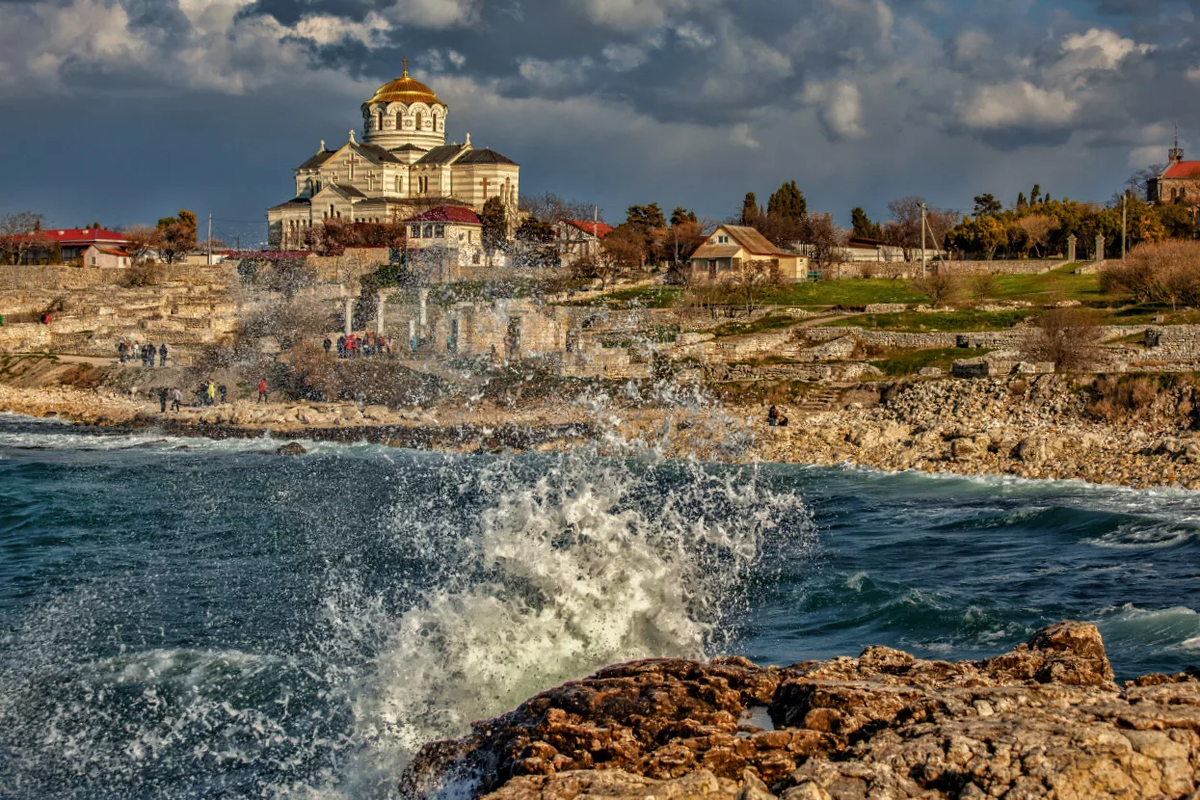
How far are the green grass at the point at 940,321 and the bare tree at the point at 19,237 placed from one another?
53.2 metres

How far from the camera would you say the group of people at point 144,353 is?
46312mm

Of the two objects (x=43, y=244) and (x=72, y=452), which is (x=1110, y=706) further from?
(x=43, y=244)

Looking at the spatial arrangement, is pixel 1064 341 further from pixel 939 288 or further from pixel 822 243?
pixel 822 243

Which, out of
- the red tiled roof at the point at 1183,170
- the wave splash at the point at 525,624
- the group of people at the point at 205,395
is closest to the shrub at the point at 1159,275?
the group of people at the point at 205,395

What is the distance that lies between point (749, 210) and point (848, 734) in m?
73.8

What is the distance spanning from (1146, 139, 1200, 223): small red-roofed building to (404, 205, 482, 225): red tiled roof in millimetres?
41768

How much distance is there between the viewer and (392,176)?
77188mm

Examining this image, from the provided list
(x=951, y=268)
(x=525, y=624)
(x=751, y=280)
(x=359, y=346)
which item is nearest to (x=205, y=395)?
(x=359, y=346)

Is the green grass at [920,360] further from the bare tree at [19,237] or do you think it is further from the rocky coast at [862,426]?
the bare tree at [19,237]

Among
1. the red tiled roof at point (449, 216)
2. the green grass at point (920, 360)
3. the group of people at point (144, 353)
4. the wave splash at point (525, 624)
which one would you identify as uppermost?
the red tiled roof at point (449, 216)

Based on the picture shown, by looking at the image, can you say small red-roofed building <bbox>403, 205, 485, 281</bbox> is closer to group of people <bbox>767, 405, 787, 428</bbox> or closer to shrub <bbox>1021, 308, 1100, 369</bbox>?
group of people <bbox>767, 405, 787, 428</bbox>

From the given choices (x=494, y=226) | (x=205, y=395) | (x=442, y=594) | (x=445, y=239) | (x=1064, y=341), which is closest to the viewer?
(x=442, y=594)

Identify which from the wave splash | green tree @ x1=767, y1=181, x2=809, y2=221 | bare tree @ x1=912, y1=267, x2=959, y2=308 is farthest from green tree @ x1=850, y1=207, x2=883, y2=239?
the wave splash

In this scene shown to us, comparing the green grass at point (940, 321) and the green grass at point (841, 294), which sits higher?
the green grass at point (841, 294)
